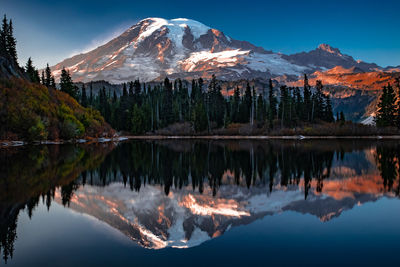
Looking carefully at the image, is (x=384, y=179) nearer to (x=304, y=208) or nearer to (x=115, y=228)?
(x=304, y=208)

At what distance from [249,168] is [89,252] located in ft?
59.0

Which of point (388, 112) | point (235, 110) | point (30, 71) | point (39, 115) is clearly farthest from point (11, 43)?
point (388, 112)

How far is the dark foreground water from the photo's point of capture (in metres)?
8.38

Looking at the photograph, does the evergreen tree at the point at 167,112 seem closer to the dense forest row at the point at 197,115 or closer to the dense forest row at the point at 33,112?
the dense forest row at the point at 197,115

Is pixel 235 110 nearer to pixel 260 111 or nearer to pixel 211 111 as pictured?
pixel 211 111

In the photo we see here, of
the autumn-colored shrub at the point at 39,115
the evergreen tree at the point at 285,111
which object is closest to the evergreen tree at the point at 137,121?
the autumn-colored shrub at the point at 39,115

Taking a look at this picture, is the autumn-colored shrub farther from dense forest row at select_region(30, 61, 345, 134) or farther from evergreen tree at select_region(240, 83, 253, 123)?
evergreen tree at select_region(240, 83, 253, 123)

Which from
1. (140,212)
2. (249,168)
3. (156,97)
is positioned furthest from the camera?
(156,97)

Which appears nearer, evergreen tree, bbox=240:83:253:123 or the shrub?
the shrub

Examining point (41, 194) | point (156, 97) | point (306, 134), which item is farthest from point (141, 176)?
point (156, 97)

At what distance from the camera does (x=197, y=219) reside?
11.7m

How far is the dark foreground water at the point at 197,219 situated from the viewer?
838 centimetres

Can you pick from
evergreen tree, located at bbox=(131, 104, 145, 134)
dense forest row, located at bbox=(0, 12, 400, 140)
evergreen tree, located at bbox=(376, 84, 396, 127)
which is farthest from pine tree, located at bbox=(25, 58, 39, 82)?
evergreen tree, located at bbox=(376, 84, 396, 127)

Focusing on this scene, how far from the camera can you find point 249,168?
83.5 ft
